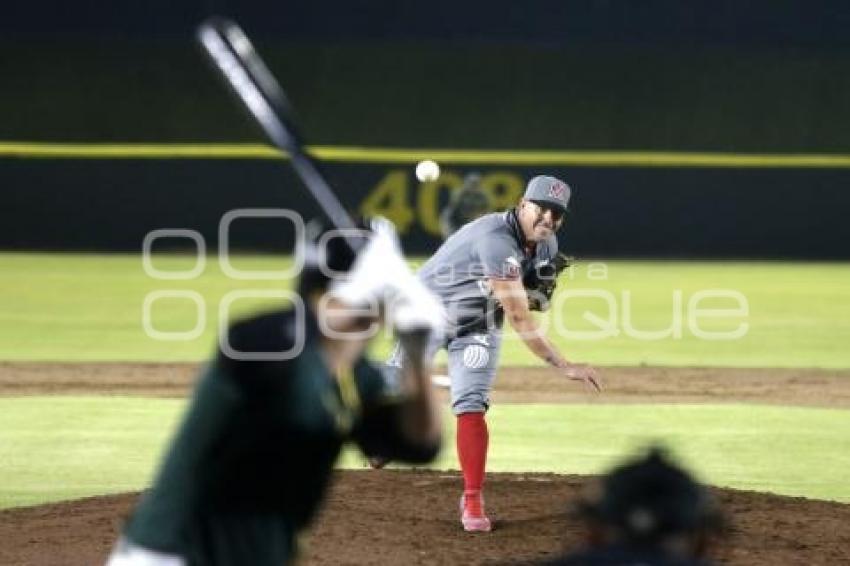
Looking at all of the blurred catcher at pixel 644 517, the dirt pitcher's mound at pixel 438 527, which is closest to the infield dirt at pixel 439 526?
the dirt pitcher's mound at pixel 438 527

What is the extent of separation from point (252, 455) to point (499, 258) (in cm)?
463

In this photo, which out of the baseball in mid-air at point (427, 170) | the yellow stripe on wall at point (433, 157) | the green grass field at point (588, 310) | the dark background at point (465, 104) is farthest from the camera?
the dark background at point (465, 104)

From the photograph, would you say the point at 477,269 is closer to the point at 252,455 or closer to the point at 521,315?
the point at 521,315

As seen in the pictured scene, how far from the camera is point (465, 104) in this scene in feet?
93.7

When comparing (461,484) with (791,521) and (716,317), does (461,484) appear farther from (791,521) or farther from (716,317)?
(716,317)

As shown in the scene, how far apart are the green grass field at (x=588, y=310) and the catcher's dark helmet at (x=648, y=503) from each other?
1379 centimetres

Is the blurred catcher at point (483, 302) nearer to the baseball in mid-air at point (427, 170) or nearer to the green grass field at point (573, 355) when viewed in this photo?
the green grass field at point (573, 355)

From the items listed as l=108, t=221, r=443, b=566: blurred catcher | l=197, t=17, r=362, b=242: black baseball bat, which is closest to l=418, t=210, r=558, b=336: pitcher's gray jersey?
l=197, t=17, r=362, b=242: black baseball bat

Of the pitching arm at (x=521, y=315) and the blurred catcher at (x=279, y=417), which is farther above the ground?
the pitching arm at (x=521, y=315)

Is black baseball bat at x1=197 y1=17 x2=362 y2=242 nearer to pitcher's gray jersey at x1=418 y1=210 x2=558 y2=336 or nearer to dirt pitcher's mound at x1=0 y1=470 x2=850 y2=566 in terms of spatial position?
dirt pitcher's mound at x1=0 y1=470 x2=850 y2=566

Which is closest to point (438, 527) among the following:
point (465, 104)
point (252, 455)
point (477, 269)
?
point (477, 269)

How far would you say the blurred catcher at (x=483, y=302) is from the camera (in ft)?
28.5

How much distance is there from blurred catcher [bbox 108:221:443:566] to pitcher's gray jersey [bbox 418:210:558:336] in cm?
443

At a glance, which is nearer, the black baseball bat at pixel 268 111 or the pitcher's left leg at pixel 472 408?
the black baseball bat at pixel 268 111
